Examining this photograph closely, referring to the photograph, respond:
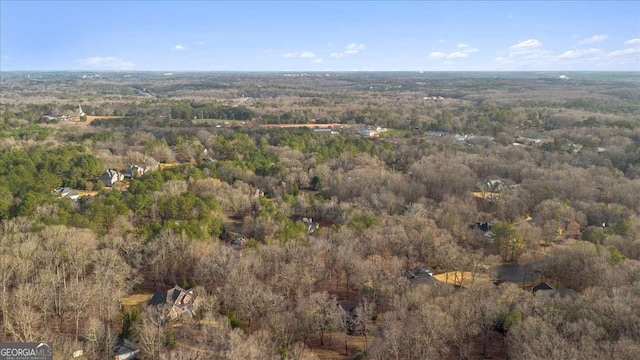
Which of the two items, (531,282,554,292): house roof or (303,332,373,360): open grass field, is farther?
(531,282,554,292): house roof

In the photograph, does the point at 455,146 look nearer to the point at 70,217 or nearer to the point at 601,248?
the point at 601,248

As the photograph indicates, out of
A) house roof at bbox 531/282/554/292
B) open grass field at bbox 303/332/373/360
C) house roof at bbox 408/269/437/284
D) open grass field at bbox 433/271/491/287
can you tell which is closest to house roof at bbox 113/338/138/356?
open grass field at bbox 303/332/373/360

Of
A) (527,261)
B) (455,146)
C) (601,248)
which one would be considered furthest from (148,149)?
(601,248)

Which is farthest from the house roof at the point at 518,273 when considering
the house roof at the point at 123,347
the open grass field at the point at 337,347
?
the house roof at the point at 123,347

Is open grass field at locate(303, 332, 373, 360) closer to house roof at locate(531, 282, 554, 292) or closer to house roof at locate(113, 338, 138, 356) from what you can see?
house roof at locate(113, 338, 138, 356)

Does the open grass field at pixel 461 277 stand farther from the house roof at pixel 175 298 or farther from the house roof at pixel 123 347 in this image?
the house roof at pixel 123 347

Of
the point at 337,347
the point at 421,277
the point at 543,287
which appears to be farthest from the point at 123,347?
the point at 543,287
